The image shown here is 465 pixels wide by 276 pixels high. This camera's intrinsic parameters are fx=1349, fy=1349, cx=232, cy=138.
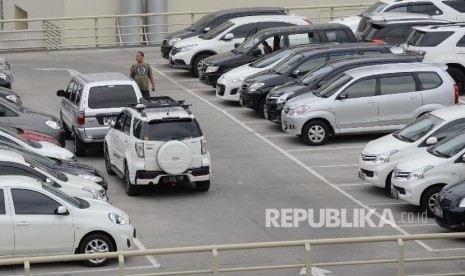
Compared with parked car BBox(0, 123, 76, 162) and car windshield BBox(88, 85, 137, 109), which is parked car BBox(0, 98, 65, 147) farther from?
parked car BBox(0, 123, 76, 162)

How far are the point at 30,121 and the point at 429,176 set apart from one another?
905 centimetres

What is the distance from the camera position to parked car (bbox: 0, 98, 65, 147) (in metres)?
27.4

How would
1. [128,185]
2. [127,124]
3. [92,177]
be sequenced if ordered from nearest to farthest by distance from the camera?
[92,177]
[128,185]
[127,124]

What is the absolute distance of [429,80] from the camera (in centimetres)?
2852

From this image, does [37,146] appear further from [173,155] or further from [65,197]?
[65,197]

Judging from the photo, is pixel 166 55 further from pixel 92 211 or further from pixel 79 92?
pixel 92 211

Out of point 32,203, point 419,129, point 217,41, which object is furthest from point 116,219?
point 217,41

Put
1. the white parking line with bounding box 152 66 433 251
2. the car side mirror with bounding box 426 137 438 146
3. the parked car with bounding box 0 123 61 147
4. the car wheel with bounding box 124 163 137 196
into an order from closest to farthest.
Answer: the white parking line with bounding box 152 66 433 251
the car side mirror with bounding box 426 137 438 146
the car wheel with bounding box 124 163 137 196
the parked car with bounding box 0 123 61 147

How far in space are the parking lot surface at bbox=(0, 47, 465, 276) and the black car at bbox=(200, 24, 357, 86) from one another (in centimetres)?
92

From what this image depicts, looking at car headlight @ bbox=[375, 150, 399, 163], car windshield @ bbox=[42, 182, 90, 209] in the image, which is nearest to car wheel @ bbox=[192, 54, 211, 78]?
car headlight @ bbox=[375, 150, 399, 163]

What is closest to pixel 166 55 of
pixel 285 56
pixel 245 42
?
pixel 245 42

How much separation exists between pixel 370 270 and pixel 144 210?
6.38m

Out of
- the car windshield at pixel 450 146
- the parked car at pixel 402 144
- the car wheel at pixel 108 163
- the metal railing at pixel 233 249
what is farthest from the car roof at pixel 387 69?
the metal railing at pixel 233 249

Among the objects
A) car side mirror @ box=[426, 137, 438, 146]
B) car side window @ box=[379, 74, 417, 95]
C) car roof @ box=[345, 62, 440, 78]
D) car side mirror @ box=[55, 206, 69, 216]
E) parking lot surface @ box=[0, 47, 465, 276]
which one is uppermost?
car roof @ box=[345, 62, 440, 78]
